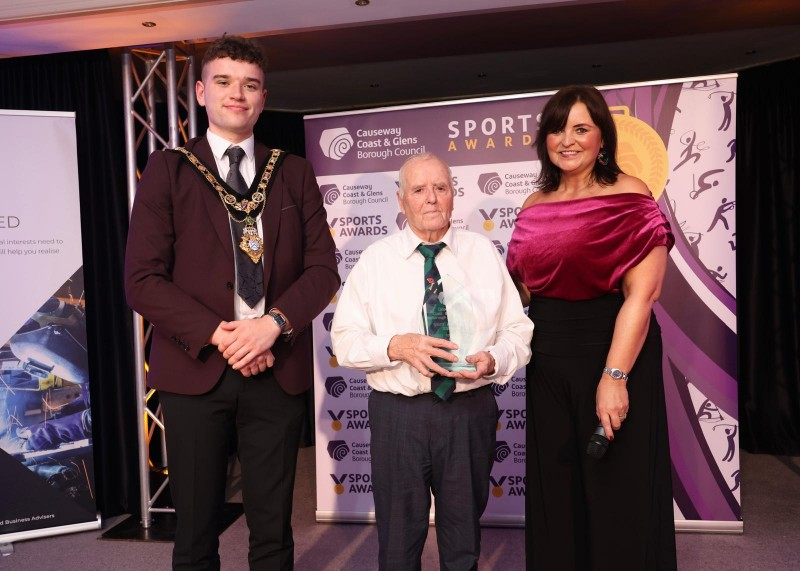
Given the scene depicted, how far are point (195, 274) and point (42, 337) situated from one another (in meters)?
1.91

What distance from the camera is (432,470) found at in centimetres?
174

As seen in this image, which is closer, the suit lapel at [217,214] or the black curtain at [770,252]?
the suit lapel at [217,214]

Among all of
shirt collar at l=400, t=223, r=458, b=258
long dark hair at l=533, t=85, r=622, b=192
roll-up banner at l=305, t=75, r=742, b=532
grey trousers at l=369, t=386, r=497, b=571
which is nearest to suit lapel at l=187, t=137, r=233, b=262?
shirt collar at l=400, t=223, r=458, b=258

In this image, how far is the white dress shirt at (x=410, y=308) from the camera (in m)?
1.69

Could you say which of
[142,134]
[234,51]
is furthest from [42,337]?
[234,51]

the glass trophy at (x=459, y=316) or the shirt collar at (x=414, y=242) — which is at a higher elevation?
the shirt collar at (x=414, y=242)

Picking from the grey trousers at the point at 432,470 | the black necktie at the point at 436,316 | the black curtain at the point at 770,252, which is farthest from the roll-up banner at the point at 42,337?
the black curtain at the point at 770,252

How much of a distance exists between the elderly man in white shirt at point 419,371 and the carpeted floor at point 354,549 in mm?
1088

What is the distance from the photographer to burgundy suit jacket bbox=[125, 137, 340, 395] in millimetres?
1580

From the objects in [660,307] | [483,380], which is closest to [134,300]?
[483,380]

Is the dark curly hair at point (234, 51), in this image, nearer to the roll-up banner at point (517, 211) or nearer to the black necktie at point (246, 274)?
the black necktie at point (246, 274)

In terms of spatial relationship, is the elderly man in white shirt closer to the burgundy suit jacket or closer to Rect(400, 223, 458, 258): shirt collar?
Rect(400, 223, 458, 258): shirt collar

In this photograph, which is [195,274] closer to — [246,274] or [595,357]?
[246,274]

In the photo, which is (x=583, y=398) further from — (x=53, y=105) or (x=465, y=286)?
(x=53, y=105)
